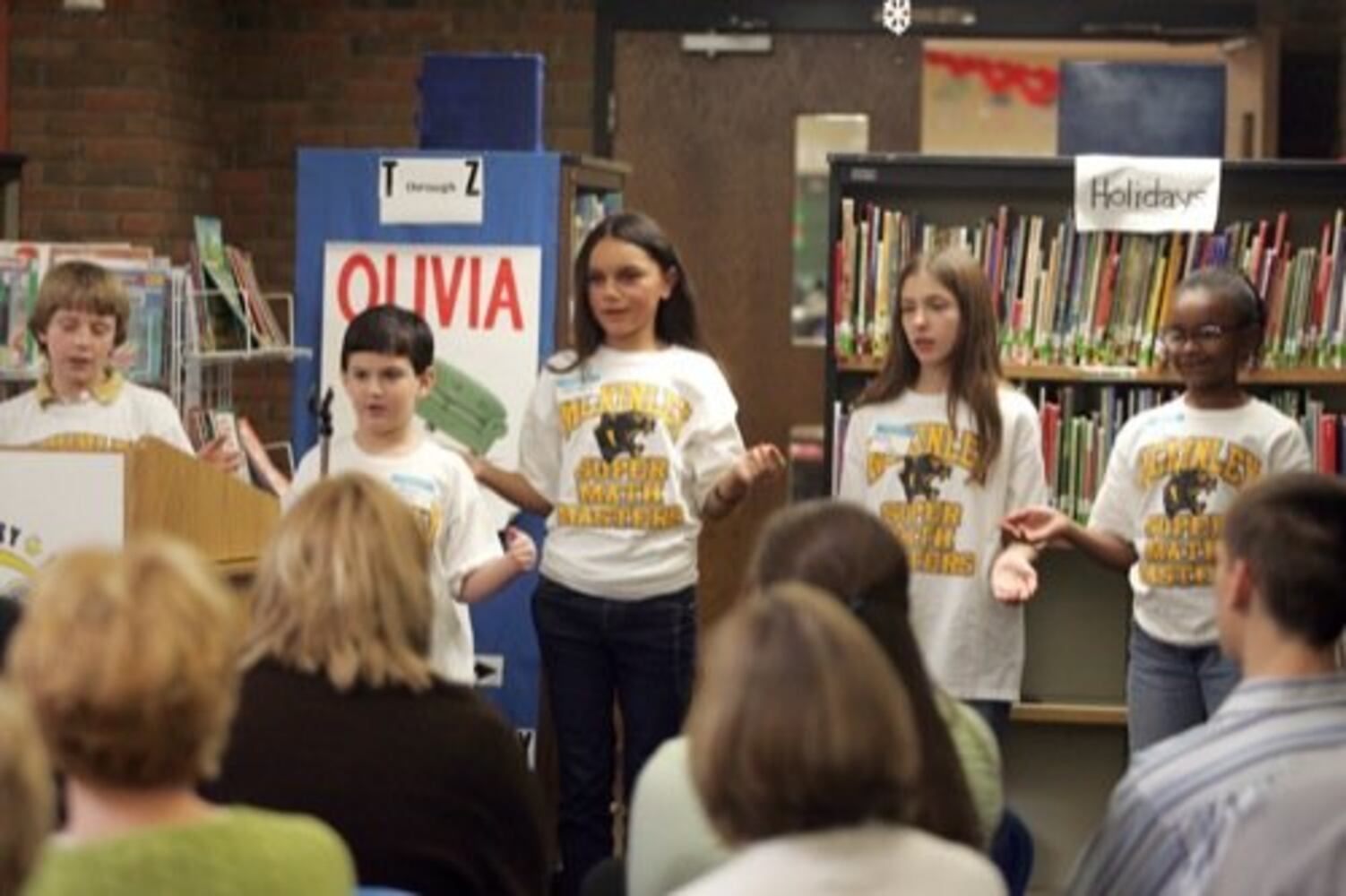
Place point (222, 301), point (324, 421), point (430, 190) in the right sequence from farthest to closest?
1. point (222, 301)
2. point (430, 190)
3. point (324, 421)

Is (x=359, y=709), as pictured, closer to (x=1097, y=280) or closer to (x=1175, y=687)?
(x=1175, y=687)

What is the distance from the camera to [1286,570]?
3.12 m

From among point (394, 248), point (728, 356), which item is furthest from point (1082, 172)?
point (728, 356)

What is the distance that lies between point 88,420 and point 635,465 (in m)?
1.18

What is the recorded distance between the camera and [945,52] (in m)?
13.7

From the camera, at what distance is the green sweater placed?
244 cm

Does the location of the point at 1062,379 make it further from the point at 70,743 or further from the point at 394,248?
the point at 70,743

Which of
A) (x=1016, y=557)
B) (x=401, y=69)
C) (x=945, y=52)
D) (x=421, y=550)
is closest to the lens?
(x=421, y=550)

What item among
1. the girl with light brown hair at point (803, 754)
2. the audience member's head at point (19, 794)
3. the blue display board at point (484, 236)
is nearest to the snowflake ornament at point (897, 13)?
the blue display board at point (484, 236)

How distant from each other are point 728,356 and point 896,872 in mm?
6085

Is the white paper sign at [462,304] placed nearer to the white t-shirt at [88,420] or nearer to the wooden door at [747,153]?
the white t-shirt at [88,420]

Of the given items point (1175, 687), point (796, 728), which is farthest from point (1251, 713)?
point (1175, 687)

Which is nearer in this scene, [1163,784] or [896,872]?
[896,872]

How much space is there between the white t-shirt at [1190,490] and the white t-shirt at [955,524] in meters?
0.24
